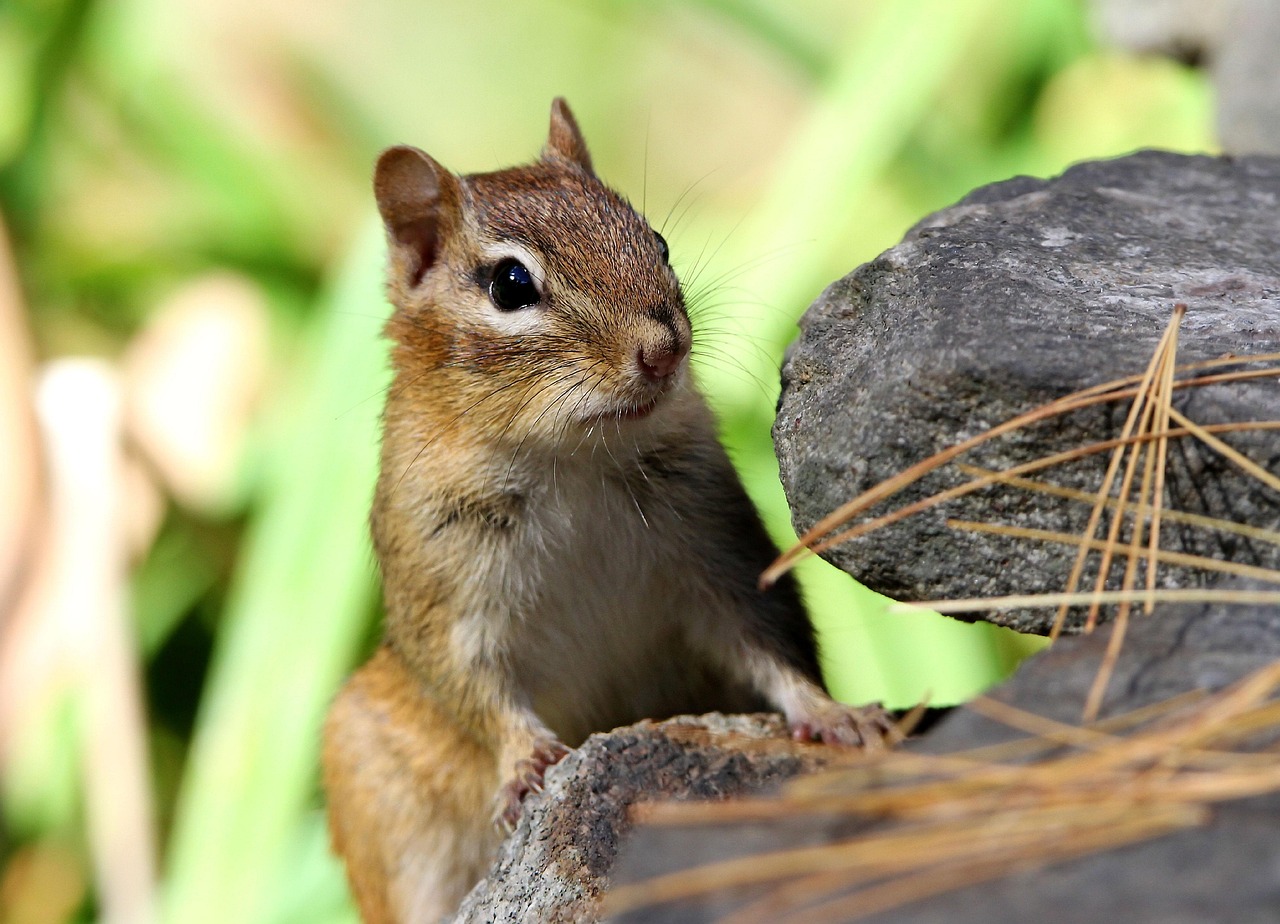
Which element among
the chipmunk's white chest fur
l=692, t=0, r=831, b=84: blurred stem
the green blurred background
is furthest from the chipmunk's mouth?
l=692, t=0, r=831, b=84: blurred stem

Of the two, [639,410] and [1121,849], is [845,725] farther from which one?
[1121,849]

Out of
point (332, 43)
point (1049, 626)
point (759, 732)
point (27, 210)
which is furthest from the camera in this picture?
point (332, 43)

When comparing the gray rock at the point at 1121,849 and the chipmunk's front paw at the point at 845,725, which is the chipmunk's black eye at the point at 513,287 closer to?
the chipmunk's front paw at the point at 845,725

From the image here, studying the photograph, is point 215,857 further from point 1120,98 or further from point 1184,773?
point 1120,98

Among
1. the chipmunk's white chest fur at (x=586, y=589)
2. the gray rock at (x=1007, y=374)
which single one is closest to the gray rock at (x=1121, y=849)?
the gray rock at (x=1007, y=374)

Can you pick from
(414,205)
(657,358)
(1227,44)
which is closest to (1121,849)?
(657,358)

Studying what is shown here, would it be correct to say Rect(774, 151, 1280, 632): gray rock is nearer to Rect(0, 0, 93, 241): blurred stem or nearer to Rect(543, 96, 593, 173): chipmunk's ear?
Rect(543, 96, 593, 173): chipmunk's ear

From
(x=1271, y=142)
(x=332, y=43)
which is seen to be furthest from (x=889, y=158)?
(x=332, y=43)
